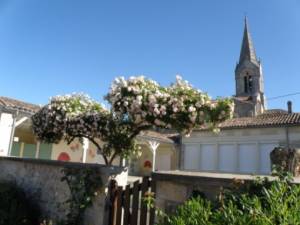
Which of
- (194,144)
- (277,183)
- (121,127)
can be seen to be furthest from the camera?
(194,144)

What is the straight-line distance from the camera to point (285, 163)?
4566 mm

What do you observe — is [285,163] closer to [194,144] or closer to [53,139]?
[53,139]

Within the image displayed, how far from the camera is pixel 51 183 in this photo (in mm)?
5281

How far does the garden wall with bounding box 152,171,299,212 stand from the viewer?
9.49 ft

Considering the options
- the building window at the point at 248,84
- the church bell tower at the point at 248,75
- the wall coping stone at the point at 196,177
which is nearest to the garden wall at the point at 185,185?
the wall coping stone at the point at 196,177

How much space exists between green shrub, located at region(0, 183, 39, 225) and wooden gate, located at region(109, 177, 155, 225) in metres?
1.79

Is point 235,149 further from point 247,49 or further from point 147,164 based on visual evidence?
point 247,49

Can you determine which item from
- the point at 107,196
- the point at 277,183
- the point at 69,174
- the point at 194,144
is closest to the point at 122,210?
the point at 107,196

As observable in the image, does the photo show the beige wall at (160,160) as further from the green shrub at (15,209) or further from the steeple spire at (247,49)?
the steeple spire at (247,49)

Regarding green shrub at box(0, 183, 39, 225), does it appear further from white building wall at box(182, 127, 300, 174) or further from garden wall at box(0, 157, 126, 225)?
white building wall at box(182, 127, 300, 174)

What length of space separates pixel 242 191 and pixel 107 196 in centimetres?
225

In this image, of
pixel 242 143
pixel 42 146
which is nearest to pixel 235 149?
pixel 242 143

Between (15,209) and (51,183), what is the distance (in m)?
0.70

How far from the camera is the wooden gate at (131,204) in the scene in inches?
143
